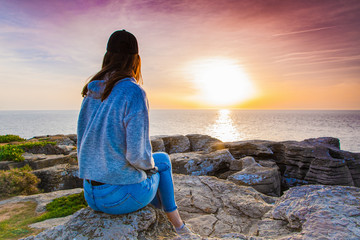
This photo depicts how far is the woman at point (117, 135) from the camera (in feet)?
6.87

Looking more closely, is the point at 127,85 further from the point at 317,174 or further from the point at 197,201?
the point at 317,174

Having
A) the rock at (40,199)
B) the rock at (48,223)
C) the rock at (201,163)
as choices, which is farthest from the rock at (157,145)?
the rock at (48,223)

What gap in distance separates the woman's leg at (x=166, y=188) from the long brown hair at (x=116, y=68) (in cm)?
101

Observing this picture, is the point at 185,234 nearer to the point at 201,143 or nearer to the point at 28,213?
the point at 28,213

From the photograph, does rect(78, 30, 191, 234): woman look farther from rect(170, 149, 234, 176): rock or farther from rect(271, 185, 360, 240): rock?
rect(170, 149, 234, 176): rock

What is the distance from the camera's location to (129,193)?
2279mm

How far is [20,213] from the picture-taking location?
4934mm

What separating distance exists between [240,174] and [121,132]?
610cm

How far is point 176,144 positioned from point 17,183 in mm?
8383

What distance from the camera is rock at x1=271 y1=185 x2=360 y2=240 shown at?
2.44 metres

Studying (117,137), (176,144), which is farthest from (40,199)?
(176,144)

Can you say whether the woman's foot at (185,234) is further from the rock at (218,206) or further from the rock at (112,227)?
the rock at (218,206)

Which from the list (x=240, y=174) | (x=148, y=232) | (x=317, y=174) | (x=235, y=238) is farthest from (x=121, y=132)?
(x=317, y=174)

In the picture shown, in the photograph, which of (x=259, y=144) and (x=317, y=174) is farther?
(x=259, y=144)
